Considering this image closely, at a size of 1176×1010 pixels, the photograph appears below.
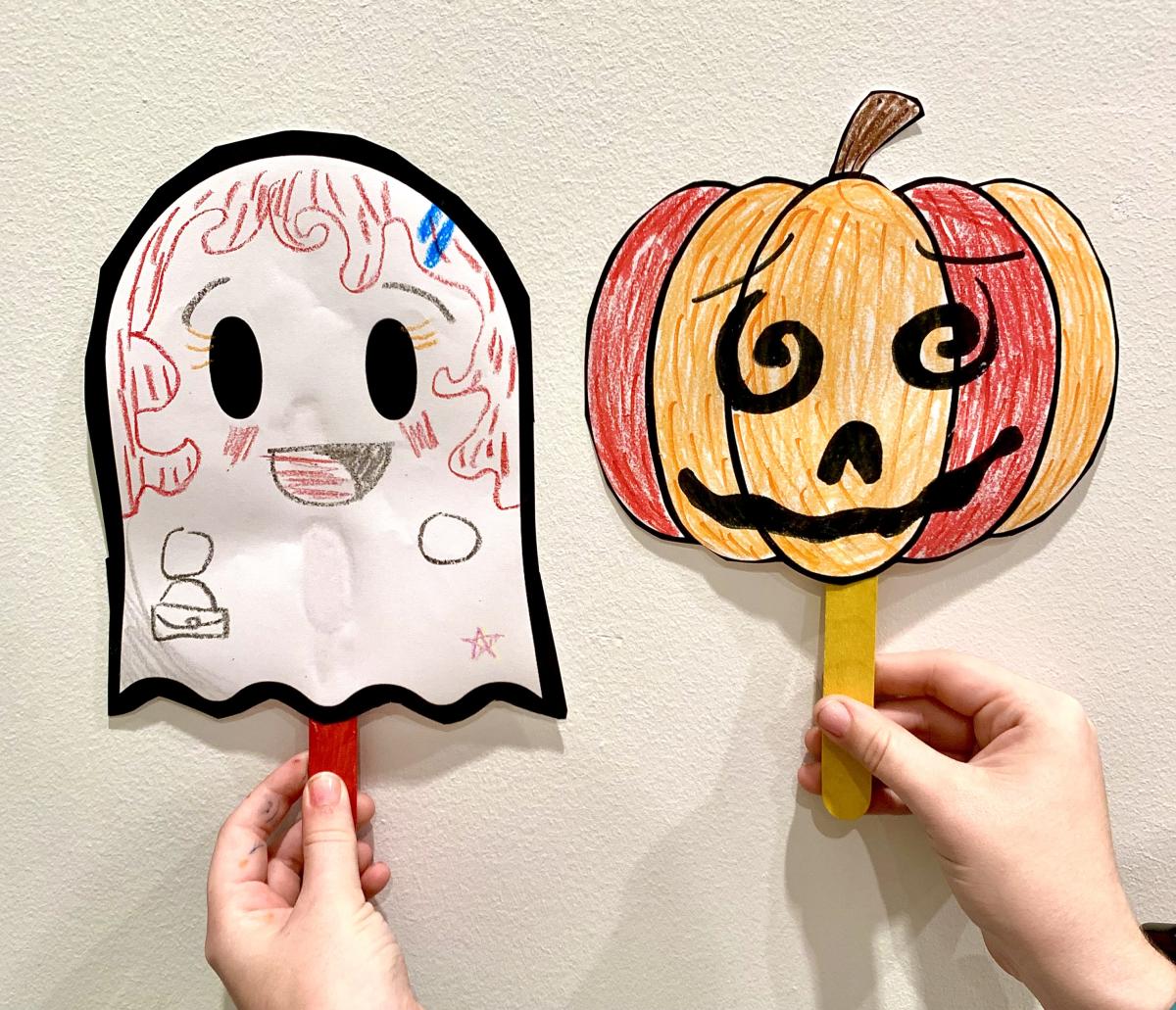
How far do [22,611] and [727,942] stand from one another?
0.59 meters

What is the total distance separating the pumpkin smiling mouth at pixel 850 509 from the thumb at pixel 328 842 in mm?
333

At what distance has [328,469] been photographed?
0.52 metres

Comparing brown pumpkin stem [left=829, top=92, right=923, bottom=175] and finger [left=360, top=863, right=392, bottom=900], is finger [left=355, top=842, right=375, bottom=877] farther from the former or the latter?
brown pumpkin stem [left=829, top=92, right=923, bottom=175]

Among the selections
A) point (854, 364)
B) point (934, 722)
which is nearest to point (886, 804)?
point (934, 722)

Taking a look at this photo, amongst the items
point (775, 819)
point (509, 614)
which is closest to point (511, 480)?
point (509, 614)

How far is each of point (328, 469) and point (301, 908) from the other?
0.99ft

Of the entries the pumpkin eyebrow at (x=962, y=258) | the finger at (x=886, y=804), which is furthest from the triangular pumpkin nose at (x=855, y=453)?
the finger at (x=886, y=804)

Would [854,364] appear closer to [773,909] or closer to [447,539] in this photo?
[447,539]

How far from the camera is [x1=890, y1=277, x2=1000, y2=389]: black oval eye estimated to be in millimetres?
500

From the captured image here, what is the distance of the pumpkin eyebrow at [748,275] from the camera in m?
0.50

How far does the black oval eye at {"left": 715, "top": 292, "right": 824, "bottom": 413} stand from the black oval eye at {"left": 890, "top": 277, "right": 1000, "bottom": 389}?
6cm

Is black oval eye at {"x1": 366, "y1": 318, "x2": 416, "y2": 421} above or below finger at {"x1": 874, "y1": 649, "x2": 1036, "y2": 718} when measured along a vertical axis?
above

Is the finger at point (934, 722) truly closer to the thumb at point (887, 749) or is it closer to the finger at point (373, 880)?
the thumb at point (887, 749)

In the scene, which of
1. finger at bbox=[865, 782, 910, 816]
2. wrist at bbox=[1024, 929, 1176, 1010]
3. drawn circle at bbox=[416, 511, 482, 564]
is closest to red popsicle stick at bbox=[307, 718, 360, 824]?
drawn circle at bbox=[416, 511, 482, 564]
